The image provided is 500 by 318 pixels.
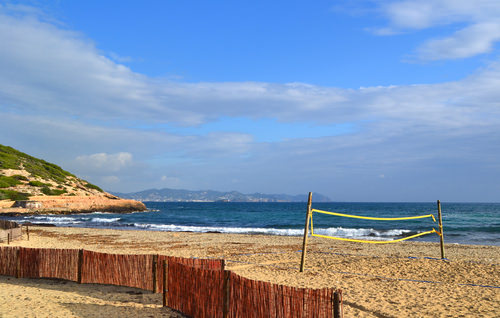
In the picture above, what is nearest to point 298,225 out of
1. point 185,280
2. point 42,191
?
point 185,280

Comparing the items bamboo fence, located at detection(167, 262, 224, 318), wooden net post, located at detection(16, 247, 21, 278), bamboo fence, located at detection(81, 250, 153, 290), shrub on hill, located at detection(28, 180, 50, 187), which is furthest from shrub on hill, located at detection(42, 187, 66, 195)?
bamboo fence, located at detection(167, 262, 224, 318)

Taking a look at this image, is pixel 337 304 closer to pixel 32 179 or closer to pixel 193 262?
pixel 193 262

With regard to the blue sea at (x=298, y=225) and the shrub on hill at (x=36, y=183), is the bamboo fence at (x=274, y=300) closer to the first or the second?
the blue sea at (x=298, y=225)

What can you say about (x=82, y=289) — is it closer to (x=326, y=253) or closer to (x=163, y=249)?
(x=163, y=249)

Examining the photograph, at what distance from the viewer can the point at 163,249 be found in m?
21.1

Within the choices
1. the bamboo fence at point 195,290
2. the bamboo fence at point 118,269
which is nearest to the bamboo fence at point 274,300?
the bamboo fence at point 195,290

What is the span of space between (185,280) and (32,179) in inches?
3398

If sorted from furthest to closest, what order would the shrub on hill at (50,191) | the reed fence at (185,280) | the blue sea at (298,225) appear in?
the shrub on hill at (50,191), the blue sea at (298,225), the reed fence at (185,280)

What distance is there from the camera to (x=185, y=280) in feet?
29.7

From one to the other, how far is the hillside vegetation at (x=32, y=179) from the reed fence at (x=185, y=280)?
6504cm

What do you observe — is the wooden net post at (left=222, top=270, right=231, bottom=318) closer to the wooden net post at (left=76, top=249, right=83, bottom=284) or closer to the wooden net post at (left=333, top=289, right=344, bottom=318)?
the wooden net post at (left=333, top=289, right=344, bottom=318)

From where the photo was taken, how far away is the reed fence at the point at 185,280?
6883mm

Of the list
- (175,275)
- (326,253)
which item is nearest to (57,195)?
(326,253)

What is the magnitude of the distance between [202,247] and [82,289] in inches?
446
